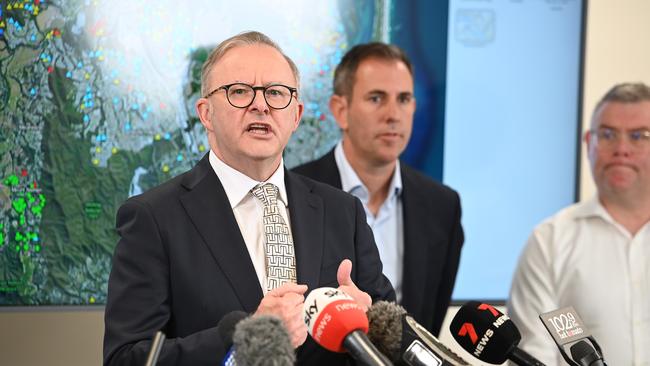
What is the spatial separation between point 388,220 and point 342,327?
6.60 feet

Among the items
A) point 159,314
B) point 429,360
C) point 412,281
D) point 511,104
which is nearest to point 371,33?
point 511,104

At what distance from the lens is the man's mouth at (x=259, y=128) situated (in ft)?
6.62

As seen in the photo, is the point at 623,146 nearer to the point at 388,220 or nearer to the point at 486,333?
the point at 388,220

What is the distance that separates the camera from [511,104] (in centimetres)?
387

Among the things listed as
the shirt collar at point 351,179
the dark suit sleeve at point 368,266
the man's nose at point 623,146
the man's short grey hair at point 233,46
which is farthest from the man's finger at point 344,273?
the man's nose at point 623,146

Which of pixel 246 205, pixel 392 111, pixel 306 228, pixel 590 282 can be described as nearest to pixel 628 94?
pixel 590 282

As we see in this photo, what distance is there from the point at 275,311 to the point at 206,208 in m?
0.48

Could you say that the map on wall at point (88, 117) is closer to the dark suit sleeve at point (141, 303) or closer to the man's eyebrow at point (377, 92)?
the man's eyebrow at point (377, 92)

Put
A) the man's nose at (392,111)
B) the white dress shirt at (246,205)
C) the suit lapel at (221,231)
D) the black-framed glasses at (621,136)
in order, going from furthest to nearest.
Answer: the man's nose at (392,111), the black-framed glasses at (621,136), the white dress shirt at (246,205), the suit lapel at (221,231)

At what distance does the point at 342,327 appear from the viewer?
1.37 metres

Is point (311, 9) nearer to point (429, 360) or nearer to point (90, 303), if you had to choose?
point (90, 303)

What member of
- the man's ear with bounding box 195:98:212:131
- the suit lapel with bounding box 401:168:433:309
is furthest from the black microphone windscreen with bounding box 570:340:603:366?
the suit lapel with bounding box 401:168:433:309

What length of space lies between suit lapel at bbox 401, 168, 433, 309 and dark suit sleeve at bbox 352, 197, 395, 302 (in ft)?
3.28

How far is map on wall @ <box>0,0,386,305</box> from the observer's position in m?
3.15
